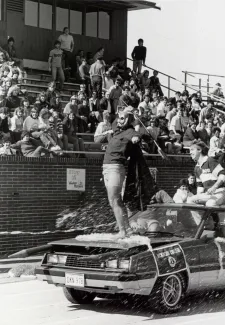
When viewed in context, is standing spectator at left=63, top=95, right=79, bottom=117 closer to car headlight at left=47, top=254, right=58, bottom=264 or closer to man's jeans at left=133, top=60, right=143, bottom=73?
man's jeans at left=133, top=60, right=143, bottom=73

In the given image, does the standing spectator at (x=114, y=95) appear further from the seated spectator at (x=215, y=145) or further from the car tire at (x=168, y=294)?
the car tire at (x=168, y=294)

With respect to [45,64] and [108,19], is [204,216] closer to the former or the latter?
[45,64]

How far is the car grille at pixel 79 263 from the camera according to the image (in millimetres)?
10398

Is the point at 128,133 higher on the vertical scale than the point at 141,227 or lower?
higher

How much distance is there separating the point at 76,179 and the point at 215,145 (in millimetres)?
5720

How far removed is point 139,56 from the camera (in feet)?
96.7

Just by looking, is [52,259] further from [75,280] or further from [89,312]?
[89,312]

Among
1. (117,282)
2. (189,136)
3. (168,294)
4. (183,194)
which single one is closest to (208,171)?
(183,194)

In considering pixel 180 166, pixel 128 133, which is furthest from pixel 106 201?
pixel 128 133

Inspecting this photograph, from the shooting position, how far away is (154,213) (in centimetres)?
1172

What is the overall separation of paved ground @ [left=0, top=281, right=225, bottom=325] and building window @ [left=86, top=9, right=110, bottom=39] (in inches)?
792

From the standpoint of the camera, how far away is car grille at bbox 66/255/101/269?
409 inches

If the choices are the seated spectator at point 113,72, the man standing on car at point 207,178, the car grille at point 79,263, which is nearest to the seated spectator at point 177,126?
the seated spectator at point 113,72

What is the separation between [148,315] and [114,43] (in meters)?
22.7
